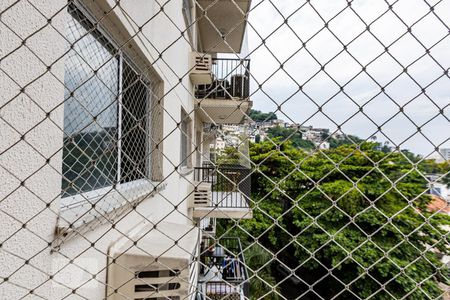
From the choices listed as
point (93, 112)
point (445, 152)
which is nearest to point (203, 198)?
point (93, 112)

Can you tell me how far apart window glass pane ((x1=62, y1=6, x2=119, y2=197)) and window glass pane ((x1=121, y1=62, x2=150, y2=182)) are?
14 cm

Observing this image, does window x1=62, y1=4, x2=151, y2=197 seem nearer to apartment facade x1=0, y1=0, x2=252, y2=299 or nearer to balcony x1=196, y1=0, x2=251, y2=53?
apartment facade x1=0, y1=0, x2=252, y2=299

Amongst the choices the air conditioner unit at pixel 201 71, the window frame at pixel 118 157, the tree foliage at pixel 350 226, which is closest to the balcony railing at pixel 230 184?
the air conditioner unit at pixel 201 71

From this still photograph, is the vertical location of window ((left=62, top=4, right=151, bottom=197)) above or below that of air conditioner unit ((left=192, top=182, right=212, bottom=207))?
above

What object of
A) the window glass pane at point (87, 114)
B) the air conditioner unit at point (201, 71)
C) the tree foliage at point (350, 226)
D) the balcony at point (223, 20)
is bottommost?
the tree foliage at point (350, 226)

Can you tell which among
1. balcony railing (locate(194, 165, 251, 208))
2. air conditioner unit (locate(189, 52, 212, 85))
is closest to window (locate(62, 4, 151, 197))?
air conditioner unit (locate(189, 52, 212, 85))

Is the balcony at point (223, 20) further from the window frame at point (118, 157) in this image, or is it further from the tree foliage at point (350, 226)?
the tree foliage at point (350, 226)

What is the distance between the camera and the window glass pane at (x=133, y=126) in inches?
80.0

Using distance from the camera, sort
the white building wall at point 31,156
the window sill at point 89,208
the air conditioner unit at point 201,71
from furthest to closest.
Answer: the air conditioner unit at point 201,71 < the window sill at point 89,208 < the white building wall at point 31,156

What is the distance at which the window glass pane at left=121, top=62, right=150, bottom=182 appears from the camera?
2.03m

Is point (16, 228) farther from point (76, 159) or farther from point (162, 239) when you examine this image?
point (162, 239)

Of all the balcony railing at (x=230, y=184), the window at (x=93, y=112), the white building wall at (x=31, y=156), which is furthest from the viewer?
the balcony railing at (x=230, y=184)

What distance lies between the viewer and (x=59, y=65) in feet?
3.57

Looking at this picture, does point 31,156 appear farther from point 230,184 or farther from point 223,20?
point 223,20
